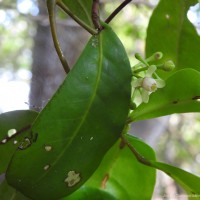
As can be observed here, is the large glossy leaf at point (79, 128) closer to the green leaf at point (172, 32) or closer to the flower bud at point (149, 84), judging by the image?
the flower bud at point (149, 84)

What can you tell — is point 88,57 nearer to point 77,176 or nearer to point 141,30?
point 77,176

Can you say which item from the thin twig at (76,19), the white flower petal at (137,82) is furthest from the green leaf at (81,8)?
the white flower petal at (137,82)

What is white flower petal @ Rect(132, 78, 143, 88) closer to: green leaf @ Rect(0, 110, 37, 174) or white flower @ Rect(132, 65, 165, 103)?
white flower @ Rect(132, 65, 165, 103)

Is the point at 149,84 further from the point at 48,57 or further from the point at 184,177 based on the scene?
the point at 48,57

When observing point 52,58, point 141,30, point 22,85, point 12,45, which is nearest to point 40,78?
point 52,58

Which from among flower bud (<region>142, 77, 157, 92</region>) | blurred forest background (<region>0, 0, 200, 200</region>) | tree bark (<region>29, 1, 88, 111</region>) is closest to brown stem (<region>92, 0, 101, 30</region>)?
flower bud (<region>142, 77, 157, 92</region>)
